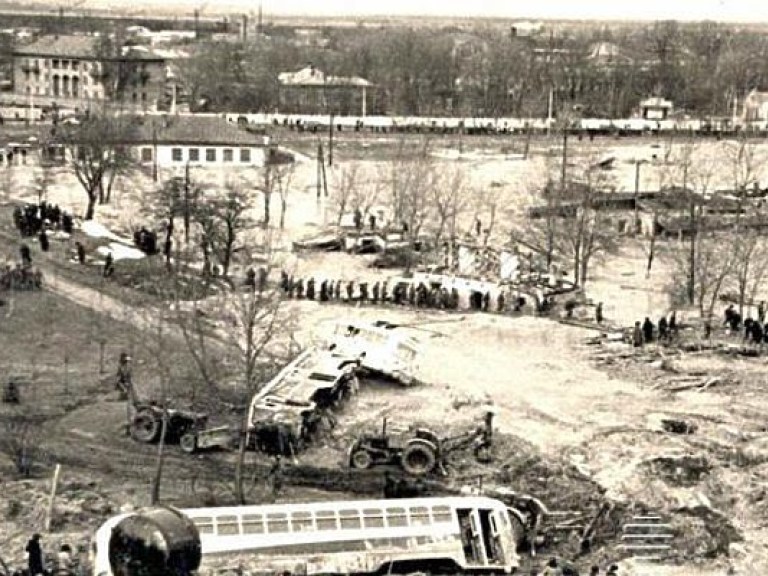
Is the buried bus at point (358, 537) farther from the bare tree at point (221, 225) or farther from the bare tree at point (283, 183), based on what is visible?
the bare tree at point (283, 183)

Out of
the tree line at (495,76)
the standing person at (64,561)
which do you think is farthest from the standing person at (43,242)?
the tree line at (495,76)

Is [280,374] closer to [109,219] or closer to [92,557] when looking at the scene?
[92,557]

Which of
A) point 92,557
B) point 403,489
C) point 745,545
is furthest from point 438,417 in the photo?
point 92,557

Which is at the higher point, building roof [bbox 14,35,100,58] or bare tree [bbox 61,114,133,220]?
building roof [bbox 14,35,100,58]

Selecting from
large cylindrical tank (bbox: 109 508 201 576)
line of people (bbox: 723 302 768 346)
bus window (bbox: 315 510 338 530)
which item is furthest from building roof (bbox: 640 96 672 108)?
large cylindrical tank (bbox: 109 508 201 576)

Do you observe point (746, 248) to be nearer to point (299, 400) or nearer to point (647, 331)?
point (647, 331)

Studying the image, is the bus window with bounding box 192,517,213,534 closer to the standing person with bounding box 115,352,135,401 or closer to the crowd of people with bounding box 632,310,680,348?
the standing person with bounding box 115,352,135,401

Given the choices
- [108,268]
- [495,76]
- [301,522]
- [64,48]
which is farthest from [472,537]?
[495,76]
